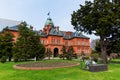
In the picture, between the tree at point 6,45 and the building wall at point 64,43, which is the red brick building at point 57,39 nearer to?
the building wall at point 64,43

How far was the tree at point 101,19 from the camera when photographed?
94.5 feet

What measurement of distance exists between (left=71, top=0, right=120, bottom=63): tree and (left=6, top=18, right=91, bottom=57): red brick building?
92.2ft

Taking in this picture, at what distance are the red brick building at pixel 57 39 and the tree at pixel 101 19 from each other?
28094 millimetres

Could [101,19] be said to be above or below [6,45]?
above

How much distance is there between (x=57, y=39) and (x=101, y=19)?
36651 millimetres

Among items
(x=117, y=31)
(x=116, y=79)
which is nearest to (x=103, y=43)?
(x=117, y=31)

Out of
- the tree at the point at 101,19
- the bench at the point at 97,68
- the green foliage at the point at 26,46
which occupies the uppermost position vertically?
the tree at the point at 101,19

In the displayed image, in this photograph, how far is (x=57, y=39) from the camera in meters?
64.1

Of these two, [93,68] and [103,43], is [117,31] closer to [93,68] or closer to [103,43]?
[103,43]

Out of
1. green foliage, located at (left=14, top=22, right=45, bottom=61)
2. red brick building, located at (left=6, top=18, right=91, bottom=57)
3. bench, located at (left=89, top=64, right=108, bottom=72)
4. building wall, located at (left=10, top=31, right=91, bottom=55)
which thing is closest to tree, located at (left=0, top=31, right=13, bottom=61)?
green foliage, located at (left=14, top=22, right=45, bottom=61)

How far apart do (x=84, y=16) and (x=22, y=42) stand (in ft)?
49.9

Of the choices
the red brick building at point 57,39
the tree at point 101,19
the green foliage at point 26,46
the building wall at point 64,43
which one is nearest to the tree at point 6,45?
the green foliage at point 26,46

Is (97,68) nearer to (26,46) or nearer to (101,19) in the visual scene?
(101,19)

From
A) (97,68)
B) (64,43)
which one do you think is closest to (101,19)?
(97,68)
